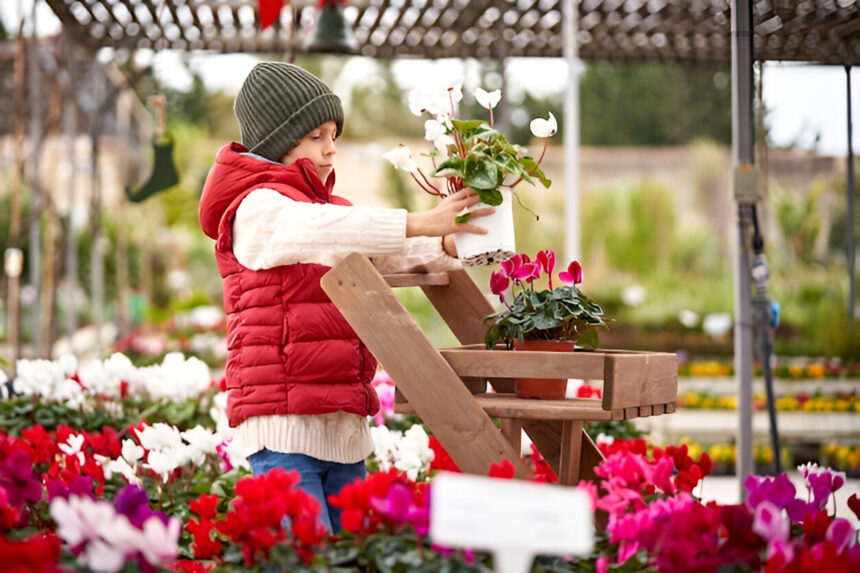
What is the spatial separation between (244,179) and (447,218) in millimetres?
462

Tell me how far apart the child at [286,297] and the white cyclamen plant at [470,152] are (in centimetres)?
8

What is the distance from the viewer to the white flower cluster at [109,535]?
1544mm

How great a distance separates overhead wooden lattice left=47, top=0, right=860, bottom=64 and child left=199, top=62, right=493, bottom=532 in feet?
10.3

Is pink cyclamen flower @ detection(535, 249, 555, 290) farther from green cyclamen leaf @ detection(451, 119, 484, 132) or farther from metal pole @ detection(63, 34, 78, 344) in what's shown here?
metal pole @ detection(63, 34, 78, 344)

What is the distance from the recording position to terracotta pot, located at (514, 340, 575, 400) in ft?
6.82

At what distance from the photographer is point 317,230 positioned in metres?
2.01

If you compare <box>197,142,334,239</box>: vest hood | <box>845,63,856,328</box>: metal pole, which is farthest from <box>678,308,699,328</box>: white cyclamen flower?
<box>197,142,334,239</box>: vest hood

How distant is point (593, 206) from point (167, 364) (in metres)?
14.6

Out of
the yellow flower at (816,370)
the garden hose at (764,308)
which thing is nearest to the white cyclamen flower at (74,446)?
the garden hose at (764,308)

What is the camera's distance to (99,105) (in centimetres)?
756

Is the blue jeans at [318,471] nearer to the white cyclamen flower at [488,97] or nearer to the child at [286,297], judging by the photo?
the child at [286,297]

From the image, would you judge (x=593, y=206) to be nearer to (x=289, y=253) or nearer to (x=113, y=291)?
(x=113, y=291)

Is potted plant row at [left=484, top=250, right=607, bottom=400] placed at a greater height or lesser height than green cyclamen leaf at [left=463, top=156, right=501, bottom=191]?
lesser

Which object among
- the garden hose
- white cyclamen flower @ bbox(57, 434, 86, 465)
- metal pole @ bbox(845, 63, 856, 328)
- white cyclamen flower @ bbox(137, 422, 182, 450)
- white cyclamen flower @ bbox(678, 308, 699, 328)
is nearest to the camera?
white cyclamen flower @ bbox(57, 434, 86, 465)
